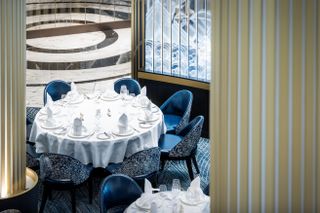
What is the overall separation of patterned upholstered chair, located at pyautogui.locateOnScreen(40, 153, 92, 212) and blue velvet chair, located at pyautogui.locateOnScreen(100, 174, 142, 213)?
102 centimetres

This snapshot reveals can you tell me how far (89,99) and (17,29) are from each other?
3868 millimetres

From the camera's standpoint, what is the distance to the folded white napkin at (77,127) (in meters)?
5.67

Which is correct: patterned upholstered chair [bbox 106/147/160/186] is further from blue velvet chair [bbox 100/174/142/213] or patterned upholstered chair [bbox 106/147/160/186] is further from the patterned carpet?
blue velvet chair [bbox 100/174/142/213]

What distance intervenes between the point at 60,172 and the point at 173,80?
3.34 meters

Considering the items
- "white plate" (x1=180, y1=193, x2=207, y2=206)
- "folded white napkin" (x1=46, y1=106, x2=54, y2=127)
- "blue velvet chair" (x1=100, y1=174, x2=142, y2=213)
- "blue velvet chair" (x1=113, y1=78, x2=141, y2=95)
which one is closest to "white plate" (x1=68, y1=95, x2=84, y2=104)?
"folded white napkin" (x1=46, y1=106, x2=54, y2=127)

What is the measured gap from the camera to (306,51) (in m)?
2.08

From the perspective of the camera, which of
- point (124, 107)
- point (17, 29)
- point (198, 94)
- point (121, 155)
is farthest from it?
point (198, 94)

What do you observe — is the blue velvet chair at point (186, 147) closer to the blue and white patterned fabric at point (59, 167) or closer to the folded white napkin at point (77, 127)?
the folded white napkin at point (77, 127)

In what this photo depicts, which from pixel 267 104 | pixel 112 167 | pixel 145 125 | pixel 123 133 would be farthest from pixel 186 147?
pixel 267 104

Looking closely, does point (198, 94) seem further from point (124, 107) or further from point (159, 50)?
point (124, 107)

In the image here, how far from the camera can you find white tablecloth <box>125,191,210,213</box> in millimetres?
3963

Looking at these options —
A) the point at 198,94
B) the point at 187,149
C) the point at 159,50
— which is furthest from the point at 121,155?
the point at 159,50

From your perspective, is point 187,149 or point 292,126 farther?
point 187,149

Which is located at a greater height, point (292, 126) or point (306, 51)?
point (306, 51)
